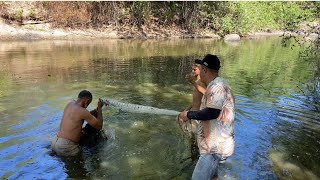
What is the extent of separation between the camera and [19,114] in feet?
29.2

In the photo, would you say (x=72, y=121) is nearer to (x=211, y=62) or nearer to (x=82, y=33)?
(x=211, y=62)

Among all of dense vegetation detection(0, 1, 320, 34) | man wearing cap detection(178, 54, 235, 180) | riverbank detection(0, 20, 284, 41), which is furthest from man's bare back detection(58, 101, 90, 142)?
dense vegetation detection(0, 1, 320, 34)

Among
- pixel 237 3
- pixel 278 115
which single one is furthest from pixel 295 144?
pixel 237 3

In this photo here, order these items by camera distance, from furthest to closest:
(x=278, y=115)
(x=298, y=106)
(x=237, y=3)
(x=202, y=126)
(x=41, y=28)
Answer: (x=237, y=3), (x=41, y=28), (x=298, y=106), (x=278, y=115), (x=202, y=126)

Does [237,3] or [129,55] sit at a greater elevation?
[237,3]

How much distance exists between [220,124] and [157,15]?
3213 cm

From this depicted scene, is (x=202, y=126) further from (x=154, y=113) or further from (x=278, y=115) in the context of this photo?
(x=278, y=115)

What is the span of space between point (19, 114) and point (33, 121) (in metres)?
0.75

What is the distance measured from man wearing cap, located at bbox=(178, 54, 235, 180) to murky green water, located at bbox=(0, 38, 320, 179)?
1.58 meters

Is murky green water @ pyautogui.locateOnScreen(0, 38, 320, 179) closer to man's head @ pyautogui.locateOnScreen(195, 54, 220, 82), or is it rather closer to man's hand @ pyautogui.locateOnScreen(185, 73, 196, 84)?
man's hand @ pyautogui.locateOnScreen(185, 73, 196, 84)

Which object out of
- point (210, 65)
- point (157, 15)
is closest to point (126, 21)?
point (157, 15)

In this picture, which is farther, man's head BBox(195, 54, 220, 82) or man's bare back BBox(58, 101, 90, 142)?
man's bare back BBox(58, 101, 90, 142)

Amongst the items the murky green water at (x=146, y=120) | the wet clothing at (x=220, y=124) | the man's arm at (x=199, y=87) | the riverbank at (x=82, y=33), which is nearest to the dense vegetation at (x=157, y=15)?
the riverbank at (x=82, y=33)

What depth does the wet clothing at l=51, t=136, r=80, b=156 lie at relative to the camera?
614 cm
